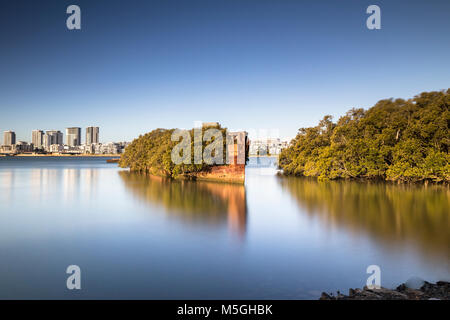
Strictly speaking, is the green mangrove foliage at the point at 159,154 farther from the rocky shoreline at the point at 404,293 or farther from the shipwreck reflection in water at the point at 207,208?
the rocky shoreline at the point at 404,293

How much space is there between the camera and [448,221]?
1264cm

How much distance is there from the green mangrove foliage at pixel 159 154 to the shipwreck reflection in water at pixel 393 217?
1524 centimetres

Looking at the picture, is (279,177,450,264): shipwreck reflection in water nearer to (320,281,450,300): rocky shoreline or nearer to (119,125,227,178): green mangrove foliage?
(320,281,450,300): rocky shoreline

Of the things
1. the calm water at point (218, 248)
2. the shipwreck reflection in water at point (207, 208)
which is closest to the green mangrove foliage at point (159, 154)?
the shipwreck reflection in water at point (207, 208)

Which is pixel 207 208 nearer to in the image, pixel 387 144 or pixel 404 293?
pixel 404 293

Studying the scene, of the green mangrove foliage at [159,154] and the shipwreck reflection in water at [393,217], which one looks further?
the green mangrove foliage at [159,154]

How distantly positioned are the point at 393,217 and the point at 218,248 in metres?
9.38

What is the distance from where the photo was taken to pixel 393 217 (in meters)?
14.0

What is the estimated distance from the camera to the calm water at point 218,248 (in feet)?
22.0

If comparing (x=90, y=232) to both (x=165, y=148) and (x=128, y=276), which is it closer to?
(x=128, y=276)

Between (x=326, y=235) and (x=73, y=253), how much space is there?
896cm

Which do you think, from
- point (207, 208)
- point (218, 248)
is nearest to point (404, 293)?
point (218, 248)

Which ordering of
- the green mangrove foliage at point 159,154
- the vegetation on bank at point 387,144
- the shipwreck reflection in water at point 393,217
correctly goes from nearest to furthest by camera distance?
1. the shipwreck reflection in water at point 393,217
2. the vegetation on bank at point 387,144
3. the green mangrove foliage at point 159,154
